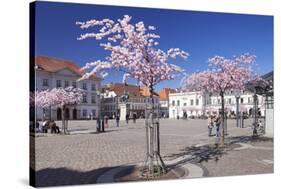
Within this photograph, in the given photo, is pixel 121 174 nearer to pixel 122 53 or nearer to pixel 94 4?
pixel 122 53

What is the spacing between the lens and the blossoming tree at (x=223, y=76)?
910 centimetres

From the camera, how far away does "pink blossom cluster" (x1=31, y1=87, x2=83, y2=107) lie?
736cm

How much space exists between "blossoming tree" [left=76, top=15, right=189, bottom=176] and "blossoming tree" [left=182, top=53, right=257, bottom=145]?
1103 millimetres

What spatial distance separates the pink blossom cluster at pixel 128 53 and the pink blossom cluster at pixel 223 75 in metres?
1.09

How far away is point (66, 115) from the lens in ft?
27.4

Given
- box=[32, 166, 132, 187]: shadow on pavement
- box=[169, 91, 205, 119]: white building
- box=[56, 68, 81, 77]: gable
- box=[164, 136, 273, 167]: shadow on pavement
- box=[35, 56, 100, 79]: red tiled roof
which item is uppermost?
box=[35, 56, 100, 79]: red tiled roof

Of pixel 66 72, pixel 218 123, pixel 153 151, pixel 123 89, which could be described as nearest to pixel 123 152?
pixel 153 151

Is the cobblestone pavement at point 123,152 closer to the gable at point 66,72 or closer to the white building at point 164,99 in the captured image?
the white building at point 164,99

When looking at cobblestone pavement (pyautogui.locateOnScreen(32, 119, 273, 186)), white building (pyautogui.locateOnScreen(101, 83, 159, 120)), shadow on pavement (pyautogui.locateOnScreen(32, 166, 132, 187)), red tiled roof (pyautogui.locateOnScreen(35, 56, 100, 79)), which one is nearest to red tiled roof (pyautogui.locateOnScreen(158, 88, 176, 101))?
white building (pyautogui.locateOnScreen(101, 83, 159, 120))

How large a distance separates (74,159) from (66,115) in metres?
1.03

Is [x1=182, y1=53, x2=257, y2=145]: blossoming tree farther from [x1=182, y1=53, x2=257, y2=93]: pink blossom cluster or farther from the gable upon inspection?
the gable

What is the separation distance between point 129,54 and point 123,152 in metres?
1.90

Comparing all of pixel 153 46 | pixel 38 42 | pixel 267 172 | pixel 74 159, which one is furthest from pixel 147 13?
pixel 267 172

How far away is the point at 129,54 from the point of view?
25.4 feet
